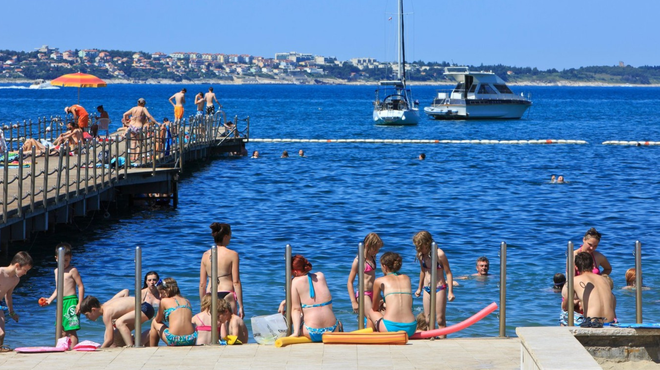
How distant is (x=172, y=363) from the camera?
29.4 ft

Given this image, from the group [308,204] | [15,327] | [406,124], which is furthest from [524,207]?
[406,124]

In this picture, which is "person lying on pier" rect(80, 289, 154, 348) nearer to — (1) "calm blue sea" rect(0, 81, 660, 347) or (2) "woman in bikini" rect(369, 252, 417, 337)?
(1) "calm blue sea" rect(0, 81, 660, 347)

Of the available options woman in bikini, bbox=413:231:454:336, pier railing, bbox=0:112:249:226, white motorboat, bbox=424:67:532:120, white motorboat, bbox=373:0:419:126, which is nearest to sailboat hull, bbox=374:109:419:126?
white motorboat, bbox=373:0:419:126

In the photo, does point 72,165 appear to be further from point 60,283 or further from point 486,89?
point 486,89

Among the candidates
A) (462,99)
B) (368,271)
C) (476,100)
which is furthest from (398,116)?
(368,271)

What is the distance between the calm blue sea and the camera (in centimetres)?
1636

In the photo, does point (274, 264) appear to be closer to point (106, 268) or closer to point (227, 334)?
point (106, 268)

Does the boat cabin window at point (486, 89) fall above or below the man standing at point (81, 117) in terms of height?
above

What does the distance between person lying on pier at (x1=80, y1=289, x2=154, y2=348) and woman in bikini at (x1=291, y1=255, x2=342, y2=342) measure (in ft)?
6.55

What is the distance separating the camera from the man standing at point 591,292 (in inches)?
415

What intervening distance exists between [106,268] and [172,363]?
1004cm

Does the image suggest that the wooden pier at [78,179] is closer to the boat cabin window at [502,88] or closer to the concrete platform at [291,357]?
the concrete platform at [291,357]

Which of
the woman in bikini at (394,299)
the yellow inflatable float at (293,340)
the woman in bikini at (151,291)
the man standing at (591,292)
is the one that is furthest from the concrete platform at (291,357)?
the woman in bikini at (151,291)

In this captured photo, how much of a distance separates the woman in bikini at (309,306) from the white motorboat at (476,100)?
76597 mm
